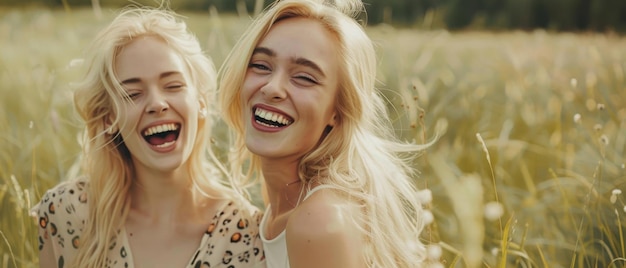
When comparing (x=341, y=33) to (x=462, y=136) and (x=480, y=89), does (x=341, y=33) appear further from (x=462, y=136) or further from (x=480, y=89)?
(x=480, y=89)

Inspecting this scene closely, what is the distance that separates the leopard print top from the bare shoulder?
15.6 inches

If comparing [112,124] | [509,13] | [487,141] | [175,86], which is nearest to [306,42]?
[175,86]

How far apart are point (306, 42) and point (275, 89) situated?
163 mm

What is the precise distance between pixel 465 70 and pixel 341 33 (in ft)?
13.6

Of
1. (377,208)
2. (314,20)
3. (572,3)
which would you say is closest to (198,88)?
(314,20)

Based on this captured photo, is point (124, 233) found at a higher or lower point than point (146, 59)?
lower

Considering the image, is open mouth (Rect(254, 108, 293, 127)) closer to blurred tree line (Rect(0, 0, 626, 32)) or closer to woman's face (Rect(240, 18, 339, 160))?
woman's face (Rect(240, 18, 339, 160))

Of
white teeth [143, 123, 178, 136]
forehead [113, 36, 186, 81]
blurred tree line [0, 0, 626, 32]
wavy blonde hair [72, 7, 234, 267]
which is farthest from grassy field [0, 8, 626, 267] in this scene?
blurred tree line [0, 0, 626, 32]

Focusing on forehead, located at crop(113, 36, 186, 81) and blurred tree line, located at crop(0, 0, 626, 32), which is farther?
blurred tree line, located at crop(0, 0, 626, 32)

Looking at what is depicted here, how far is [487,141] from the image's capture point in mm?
3312

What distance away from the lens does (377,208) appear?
2.23m

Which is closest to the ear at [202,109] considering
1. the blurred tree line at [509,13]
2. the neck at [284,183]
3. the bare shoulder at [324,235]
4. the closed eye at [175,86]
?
the closed eye at [175,86]

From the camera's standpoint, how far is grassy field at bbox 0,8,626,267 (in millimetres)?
2613

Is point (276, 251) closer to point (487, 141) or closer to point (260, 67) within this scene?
point (260, 67)
